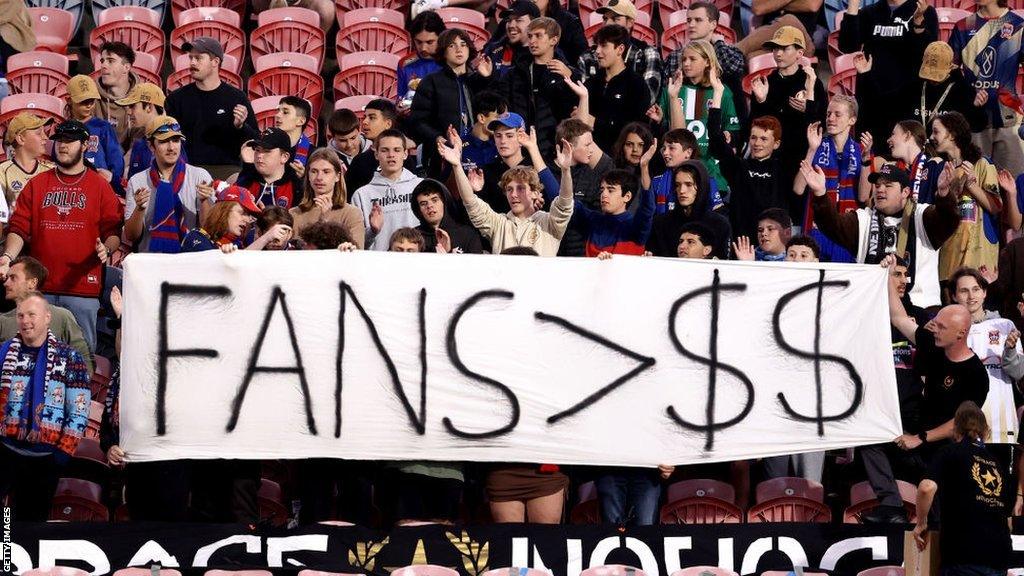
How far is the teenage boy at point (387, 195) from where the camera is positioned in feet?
45.4

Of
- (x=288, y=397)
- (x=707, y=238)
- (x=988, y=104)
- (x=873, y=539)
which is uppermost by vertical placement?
(x=988, y=104)

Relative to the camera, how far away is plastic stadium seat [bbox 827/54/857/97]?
17.3m

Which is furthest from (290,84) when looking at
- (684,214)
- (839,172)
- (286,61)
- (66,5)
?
(684,214)

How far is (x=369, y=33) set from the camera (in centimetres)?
1764

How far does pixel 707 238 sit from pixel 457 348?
179 cm

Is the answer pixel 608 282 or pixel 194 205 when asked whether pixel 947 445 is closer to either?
pixel 608 282

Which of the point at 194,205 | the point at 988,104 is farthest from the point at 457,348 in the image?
the point at 988,104

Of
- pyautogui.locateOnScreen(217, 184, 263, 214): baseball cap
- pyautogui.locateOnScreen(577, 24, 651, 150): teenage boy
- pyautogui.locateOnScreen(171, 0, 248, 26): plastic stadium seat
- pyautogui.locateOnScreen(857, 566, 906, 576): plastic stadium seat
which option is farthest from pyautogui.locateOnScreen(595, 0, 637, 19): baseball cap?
pyautogui.locateOnScreen(857, 566, 906, 576): plastic stadium seat

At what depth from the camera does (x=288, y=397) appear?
12.0 meters

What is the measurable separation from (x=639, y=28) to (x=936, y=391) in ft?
19.6

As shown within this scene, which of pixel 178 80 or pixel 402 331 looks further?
pixel 178 80

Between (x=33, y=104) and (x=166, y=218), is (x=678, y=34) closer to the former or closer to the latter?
(x=33, y=104)

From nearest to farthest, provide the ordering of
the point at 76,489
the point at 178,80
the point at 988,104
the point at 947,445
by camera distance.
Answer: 1. the point at 947,445
2. the point at 76,489
3. the point at 988,104
4. the point at 178,80

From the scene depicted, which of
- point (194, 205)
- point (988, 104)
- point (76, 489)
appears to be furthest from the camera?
point (988, 104)
